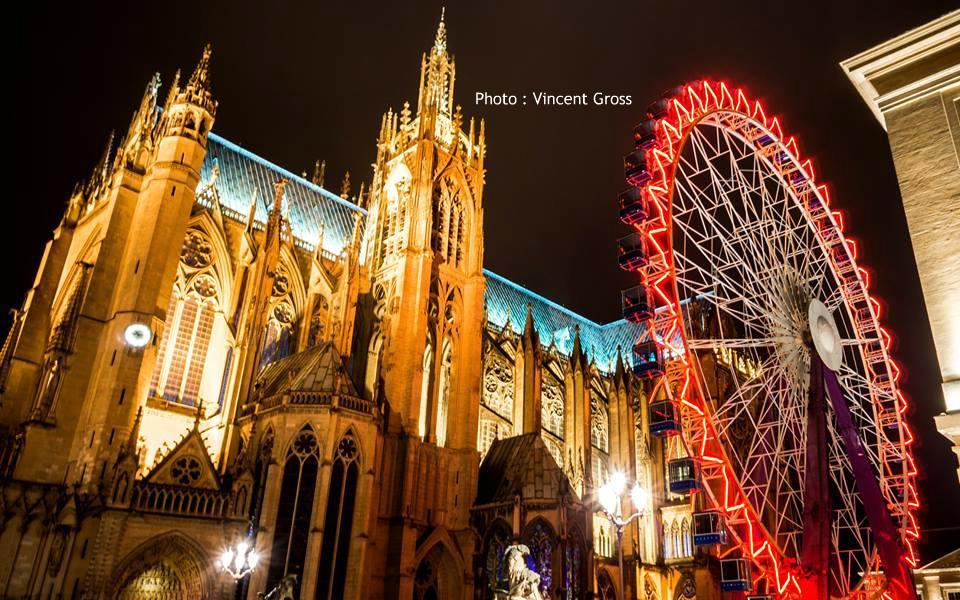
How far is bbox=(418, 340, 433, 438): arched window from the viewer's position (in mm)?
33906

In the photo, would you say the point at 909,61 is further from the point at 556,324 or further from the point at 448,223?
the point at 556,324

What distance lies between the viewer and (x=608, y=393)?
158ft

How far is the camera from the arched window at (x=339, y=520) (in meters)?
26.7

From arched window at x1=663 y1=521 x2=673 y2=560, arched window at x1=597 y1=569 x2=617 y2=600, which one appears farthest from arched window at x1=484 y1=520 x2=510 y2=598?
arched window at x1=663 y1=521 x2=673 y2=560

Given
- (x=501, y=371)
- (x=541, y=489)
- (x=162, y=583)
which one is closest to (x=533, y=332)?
(x=501, y=371)

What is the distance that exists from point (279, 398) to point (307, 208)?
→ 1726cm

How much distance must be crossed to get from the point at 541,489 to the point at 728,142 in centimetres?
1649

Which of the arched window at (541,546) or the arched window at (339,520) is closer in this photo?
the arched window at (339,520)

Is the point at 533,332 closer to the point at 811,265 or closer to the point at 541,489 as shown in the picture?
the point at 541,489

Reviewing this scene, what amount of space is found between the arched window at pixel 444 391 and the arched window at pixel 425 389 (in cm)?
62

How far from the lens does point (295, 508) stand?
27.0m

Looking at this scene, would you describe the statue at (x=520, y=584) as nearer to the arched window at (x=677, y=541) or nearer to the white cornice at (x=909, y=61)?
the white cornice at (x=909, y=61)

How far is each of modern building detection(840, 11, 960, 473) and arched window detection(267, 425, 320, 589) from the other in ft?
68.9

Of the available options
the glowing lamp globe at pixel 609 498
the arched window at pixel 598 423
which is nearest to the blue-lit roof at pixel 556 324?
the arched window at pixel 598 423
